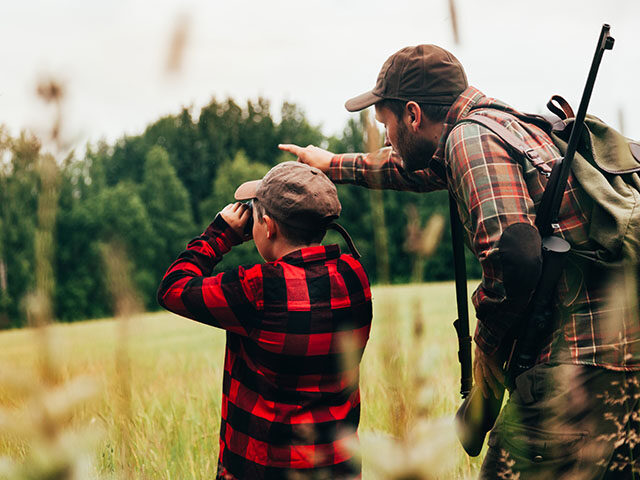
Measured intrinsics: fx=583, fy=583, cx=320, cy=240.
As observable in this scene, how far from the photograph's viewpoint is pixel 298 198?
1.85m

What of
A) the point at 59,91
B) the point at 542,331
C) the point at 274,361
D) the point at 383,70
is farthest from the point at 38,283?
the point at 383,70

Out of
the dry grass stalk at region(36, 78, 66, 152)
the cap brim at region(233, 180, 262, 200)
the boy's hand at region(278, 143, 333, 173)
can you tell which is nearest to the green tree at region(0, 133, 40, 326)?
the dry grass stalk at region(36, 78, 66, 152)

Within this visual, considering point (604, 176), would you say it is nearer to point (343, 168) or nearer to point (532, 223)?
point (532, 223)

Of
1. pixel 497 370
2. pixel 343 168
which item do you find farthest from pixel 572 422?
pixel 343 168

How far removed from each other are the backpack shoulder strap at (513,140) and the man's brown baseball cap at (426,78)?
282 millimetres

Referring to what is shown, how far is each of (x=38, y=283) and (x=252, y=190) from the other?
1.79m

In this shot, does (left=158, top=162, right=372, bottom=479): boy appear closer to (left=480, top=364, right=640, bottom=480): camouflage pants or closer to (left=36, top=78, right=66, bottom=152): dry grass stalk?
(left=480, top=364, right=640, bottom=480): camouflage pants

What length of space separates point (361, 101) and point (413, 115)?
222 millimetres

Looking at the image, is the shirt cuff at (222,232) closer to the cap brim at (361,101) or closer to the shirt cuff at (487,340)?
the cap brim at (361,101)

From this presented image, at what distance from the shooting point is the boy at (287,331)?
1749 mm

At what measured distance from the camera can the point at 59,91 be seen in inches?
12.8

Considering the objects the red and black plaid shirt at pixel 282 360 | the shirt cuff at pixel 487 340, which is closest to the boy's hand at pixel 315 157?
the red and black plaid shirt at pixel 282 360

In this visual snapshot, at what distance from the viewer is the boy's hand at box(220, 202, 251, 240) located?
2.05 metres

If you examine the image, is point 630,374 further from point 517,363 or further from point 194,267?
point 194,267
